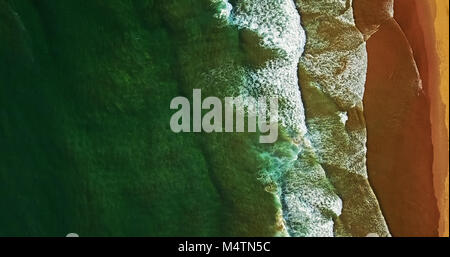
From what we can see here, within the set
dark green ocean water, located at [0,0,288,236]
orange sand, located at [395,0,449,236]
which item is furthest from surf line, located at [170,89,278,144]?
orange sand, located at [395,0,449,236]

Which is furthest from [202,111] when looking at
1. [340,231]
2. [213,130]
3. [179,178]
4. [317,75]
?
[340,231]

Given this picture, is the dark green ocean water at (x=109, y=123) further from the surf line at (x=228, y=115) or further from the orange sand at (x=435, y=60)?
the orange sand at (x=435, y=60)

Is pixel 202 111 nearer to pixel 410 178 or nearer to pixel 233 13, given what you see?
pixel 233 13

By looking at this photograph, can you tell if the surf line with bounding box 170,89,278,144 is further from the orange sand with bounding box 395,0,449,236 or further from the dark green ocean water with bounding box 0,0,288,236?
the orange sand with bounding box 395,0,449,236

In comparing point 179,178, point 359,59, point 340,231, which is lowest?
point 340,231

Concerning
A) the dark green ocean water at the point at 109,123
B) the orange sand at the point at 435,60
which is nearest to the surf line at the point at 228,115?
the dark green ocean water at the point at 109,123

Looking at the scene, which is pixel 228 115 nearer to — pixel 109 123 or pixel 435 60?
pixel 109 123

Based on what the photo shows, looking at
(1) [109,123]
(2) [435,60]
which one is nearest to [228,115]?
(1) [109,123]

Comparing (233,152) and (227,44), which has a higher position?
(227,44)
